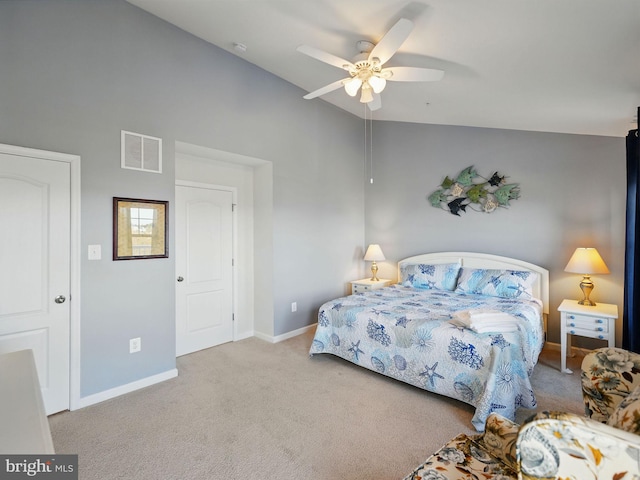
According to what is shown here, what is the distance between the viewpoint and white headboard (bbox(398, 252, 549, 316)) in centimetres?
388

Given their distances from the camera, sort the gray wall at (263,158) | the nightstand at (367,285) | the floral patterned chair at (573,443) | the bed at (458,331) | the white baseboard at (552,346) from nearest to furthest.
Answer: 1. the floral patterned chair at (573,443)
2. the bed at (458,331)
3. the gray wall at (263,158)
4. the white baseboard at (552,346)
5. the nightstand at (367,285)

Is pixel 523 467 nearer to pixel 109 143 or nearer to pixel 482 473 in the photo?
pixel 482 473

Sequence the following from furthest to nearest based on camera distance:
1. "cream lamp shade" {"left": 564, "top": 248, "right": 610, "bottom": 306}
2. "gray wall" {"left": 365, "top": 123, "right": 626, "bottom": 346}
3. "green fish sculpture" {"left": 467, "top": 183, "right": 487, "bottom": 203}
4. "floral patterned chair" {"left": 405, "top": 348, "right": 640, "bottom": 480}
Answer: "green fish sculpture" {"left": 467, "top": 183, "right": 487, "bottom": 203}, "gray wall" {"left": 365, "top": 123, "right": 626, "bottom": 346}, "cream lamp shade" {"left": 564, "top": 248, "right": 610, "bottom": 306}, "floral patterned chair" {"left": 405, "top": 348, "right": 640, "bottom": 480}

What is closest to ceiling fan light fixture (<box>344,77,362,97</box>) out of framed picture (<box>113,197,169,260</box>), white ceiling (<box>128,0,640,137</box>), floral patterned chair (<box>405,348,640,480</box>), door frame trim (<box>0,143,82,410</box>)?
white ceiling (<box>128,0,640,137</box>)

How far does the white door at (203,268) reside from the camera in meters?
3.75

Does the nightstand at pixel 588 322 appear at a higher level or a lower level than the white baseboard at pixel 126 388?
higher

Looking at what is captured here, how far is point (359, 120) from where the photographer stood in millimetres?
5445

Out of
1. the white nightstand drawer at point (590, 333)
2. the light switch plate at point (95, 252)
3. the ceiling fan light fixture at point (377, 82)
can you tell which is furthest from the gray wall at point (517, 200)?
the light switch plate at point (95, 252)

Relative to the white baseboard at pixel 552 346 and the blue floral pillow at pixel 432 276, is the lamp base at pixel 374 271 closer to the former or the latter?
the blue floral pillow at pixel 432 276

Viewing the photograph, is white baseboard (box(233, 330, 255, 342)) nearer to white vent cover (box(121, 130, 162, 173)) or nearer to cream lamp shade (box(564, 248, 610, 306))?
white vent cover (box(121, 130, 162, 173))

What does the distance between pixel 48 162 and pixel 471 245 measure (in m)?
4.66

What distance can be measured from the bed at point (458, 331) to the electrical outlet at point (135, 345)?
5.44 ft

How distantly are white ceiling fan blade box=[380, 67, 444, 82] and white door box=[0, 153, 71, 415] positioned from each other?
2.61m

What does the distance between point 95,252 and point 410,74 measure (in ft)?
9.52
